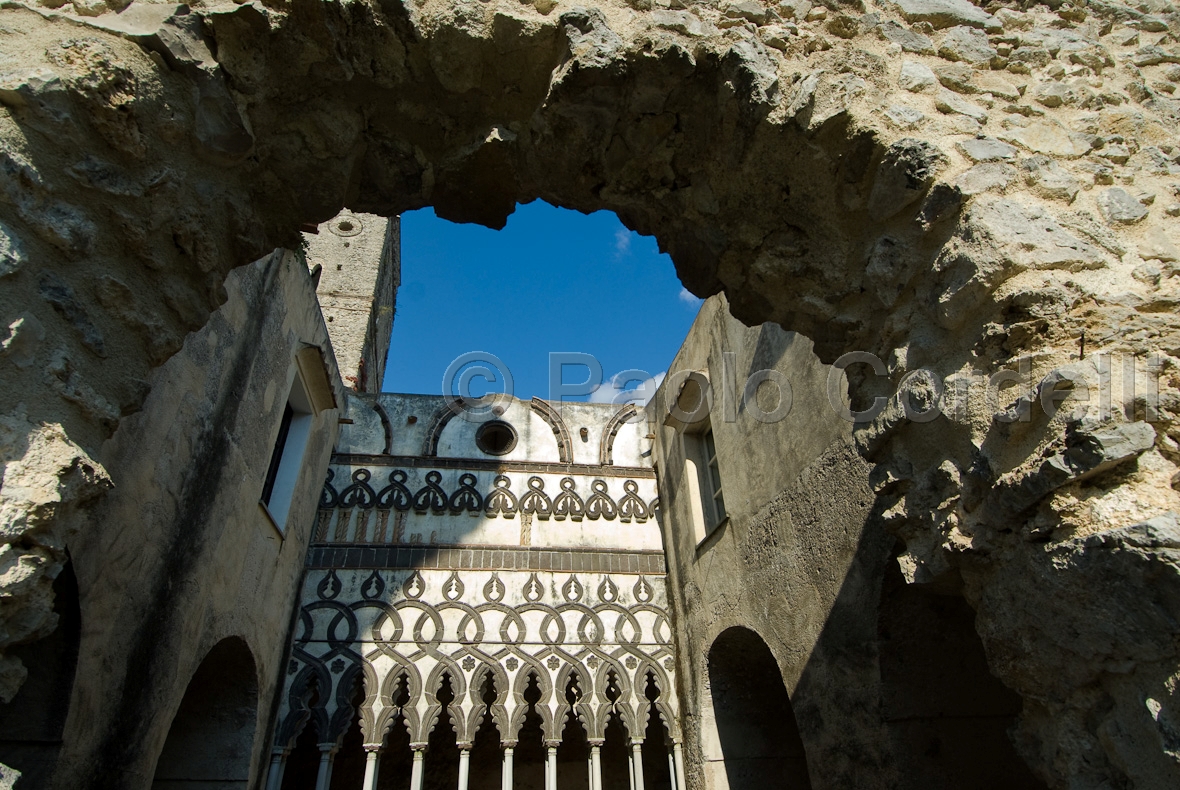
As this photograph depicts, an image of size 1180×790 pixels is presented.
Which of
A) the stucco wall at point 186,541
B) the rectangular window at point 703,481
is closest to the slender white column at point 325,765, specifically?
the stucco wall at point 186,541

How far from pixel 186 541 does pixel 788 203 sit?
12.1 ft

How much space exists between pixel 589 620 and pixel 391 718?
1.96m

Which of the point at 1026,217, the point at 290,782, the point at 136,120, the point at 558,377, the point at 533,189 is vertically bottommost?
the point at 290,782

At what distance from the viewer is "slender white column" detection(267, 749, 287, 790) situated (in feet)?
18.2

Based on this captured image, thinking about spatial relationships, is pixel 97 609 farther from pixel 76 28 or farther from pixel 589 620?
pixel 589 620

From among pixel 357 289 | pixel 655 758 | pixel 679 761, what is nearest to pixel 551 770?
pixel 679 761

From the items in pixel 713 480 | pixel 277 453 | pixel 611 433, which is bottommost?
pixel 713 480

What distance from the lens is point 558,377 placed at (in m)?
8.18

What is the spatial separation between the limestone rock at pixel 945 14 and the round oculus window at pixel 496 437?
608 cm

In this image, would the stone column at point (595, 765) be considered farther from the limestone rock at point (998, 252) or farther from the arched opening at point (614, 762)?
the limestone rock at point (998, 252)

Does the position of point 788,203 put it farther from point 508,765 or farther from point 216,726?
point 508,765

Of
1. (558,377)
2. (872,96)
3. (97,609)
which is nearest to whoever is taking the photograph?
(872,96)

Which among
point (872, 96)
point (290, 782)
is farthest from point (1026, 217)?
point (290, 782)

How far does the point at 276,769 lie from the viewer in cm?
564
